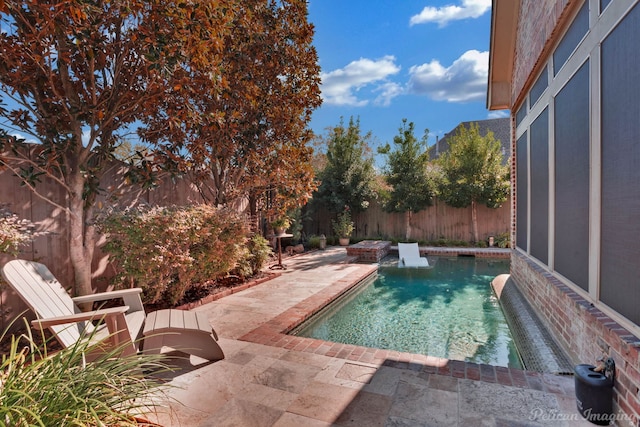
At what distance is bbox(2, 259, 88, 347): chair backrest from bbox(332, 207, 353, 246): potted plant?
10049 mm

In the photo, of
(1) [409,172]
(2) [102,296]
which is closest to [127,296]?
(2) [102,296]

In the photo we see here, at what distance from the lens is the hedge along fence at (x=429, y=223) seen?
40.3 ft

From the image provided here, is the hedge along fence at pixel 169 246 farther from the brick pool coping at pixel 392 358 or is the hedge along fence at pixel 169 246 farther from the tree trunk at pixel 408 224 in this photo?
the tree trunk at pixel 408 224

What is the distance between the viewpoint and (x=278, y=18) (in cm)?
646

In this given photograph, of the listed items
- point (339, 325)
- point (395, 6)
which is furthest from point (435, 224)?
point (339, 325)

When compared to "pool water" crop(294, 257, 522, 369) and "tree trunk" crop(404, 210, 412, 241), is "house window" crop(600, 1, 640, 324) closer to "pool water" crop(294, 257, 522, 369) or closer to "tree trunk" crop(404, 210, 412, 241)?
"pool water" crop(294, 257, 522, 369)

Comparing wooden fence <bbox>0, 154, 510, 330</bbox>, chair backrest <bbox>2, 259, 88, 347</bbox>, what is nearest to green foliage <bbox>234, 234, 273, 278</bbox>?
wooden fence <bbox>0, 154, 510, 330</bbox>

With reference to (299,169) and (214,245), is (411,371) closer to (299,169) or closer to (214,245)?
(214,245)

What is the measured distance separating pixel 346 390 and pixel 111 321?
1.88m

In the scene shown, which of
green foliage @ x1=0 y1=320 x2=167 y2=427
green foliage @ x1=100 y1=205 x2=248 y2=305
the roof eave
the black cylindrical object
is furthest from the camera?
the roof eave

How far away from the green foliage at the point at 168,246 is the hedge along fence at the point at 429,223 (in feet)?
24.0

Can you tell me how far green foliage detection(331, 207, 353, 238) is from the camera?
42.1 feet

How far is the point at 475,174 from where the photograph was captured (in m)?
11.7

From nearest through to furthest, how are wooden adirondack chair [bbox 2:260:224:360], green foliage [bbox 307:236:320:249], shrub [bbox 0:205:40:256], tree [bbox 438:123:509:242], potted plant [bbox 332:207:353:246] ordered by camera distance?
wooden adirondack chair [bbox 2:260:224:360], shrub [bbox 0:205:40:256], tree [bbox 438:123:509:242], green foliage [bbox 307:236:320:249], potted plant [bbox 332:207:353:246]
